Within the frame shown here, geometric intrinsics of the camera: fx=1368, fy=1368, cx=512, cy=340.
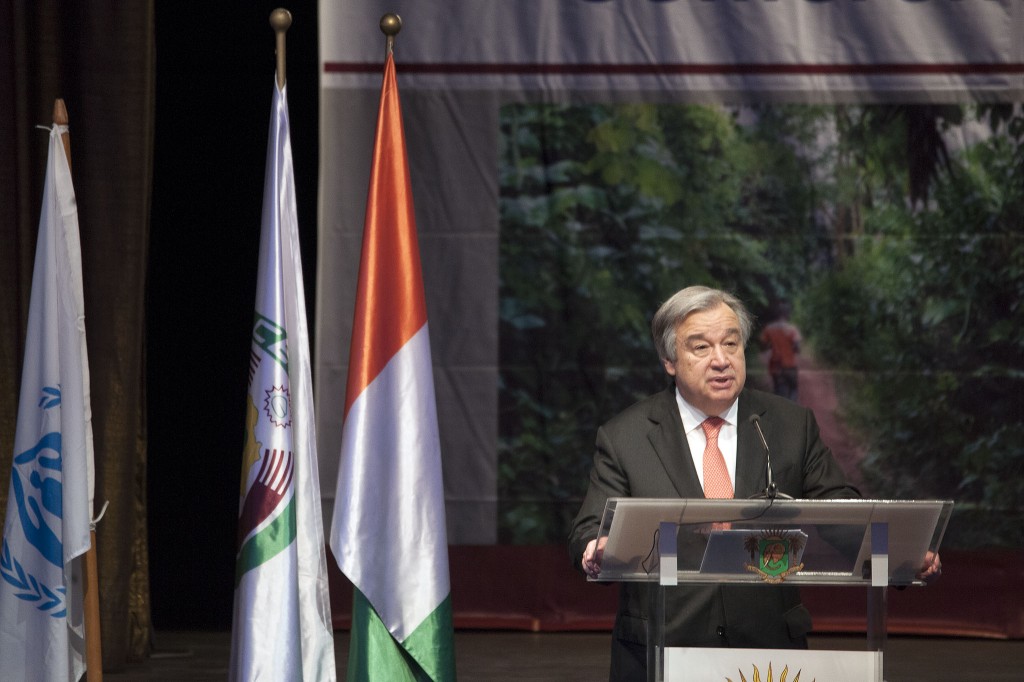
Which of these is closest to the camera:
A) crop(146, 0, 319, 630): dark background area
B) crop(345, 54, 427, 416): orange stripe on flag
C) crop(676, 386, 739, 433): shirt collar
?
crop(676, 386, 739, 433): shirt collar

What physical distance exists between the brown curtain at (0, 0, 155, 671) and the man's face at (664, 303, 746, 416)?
2844mm

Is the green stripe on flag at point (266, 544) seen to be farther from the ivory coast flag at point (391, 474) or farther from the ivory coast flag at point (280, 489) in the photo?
the ivory coast flag at point (391, 474)

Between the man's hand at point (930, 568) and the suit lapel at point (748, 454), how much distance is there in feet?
1.23

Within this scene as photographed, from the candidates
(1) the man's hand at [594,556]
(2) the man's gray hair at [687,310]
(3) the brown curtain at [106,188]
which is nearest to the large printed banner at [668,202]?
(3) the brown curtain at [106,188]

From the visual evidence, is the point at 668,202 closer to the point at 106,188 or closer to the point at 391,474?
the point at 106,188

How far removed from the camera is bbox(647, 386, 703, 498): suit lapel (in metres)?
2.93

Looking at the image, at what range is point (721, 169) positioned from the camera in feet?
18.7

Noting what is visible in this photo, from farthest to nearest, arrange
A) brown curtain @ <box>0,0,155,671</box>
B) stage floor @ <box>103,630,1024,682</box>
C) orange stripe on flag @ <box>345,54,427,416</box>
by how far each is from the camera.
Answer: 1. brown curtain @ <box>0,0,155,671</box>
2. stage floor @ <box>103,630,1024,682</box>
3. orange stripe on flag @ <box>345,54,427,416</box>

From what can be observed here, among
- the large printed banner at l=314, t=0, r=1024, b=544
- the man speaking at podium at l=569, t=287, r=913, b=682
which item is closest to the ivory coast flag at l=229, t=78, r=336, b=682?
the man speaking at podium at l=569, t=287, r=913, b=682

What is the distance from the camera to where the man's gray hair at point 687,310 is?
3.03 meters

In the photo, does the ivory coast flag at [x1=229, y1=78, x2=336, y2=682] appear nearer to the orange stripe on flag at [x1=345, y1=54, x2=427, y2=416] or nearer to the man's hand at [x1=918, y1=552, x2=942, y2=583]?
the orange stripe on flag at [x1=345, y1=54, x2=427, y2=416]

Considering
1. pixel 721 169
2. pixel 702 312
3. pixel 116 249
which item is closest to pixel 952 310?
pixel 721 169

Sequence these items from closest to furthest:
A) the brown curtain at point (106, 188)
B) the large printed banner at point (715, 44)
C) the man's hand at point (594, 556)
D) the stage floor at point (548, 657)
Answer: the man's hand at point (594, 556), the stage floor at point (548, 657), the brown curtain at point (106, 188), the large printed banner at point (715, 44)

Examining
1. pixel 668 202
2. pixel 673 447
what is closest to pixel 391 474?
pixel 673 447
